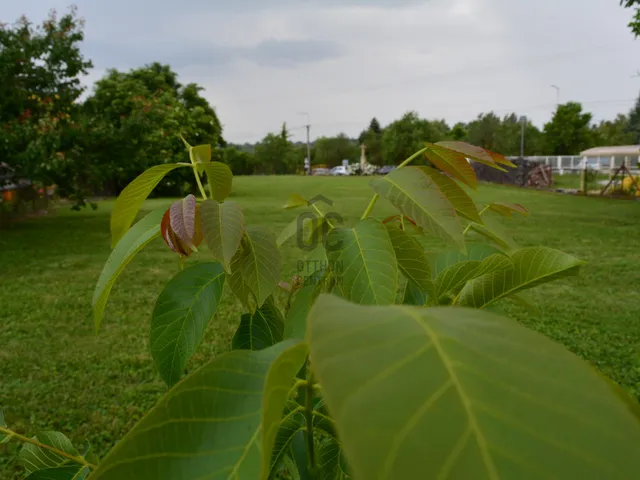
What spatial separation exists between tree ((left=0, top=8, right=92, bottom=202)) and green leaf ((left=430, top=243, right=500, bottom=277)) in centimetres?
519

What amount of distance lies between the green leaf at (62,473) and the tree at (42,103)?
519 cm

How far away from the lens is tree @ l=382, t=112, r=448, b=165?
23.2 m

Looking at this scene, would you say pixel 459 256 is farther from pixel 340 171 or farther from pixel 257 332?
pixel 340 171

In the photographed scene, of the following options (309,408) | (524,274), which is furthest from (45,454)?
(524,274)

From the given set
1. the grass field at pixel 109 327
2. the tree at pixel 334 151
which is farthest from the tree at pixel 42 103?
the tree at pixel 334 151

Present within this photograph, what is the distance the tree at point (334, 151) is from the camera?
26663 mm

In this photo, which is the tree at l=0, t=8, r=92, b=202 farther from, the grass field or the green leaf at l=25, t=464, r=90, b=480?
the green leaf at l=25, t=464, r=90, b=480

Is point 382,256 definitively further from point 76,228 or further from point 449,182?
point 76,228

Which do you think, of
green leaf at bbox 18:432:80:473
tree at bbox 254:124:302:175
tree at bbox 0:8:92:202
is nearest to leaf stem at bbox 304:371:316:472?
green leaf at bbox 18:432:80:473

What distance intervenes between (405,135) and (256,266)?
23959mm

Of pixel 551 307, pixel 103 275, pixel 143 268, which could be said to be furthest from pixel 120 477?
pixel 143 268

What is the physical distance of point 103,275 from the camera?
320mm

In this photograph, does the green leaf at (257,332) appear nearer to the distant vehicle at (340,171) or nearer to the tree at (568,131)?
the distant vehicle at (340,171)

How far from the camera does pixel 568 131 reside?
22.6 m
